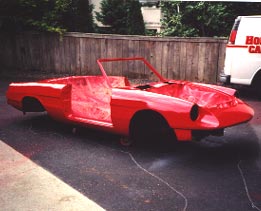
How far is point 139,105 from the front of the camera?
429 centimetres

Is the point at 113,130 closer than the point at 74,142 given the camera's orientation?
Yes

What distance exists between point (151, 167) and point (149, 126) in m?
0.60

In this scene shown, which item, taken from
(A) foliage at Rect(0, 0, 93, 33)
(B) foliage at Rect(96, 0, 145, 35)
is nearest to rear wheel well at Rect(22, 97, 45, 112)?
(A) foliage at Rect(0, 0, 93, 33)

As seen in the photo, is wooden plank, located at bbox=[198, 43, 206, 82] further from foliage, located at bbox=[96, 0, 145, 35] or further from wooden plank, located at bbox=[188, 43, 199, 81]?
foliage, located at bbox=[96, 0, 145, 35]

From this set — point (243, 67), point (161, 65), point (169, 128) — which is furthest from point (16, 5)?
point (169, 128)

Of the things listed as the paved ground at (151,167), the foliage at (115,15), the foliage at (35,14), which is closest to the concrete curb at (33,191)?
the paved ground at (151,167)

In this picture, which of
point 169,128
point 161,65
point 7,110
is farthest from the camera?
point 161,65

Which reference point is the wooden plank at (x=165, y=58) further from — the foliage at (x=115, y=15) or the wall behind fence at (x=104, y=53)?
the foliage at (x=115, y=15)

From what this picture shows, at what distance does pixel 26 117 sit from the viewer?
21.1ft

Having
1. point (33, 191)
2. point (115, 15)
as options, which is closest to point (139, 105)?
point (33, 191)

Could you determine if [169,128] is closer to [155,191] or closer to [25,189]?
[155,191]

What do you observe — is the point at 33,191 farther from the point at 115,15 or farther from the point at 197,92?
the point at 115,15

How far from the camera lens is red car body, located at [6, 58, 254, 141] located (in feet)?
13.3

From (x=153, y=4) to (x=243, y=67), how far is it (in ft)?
48.0
